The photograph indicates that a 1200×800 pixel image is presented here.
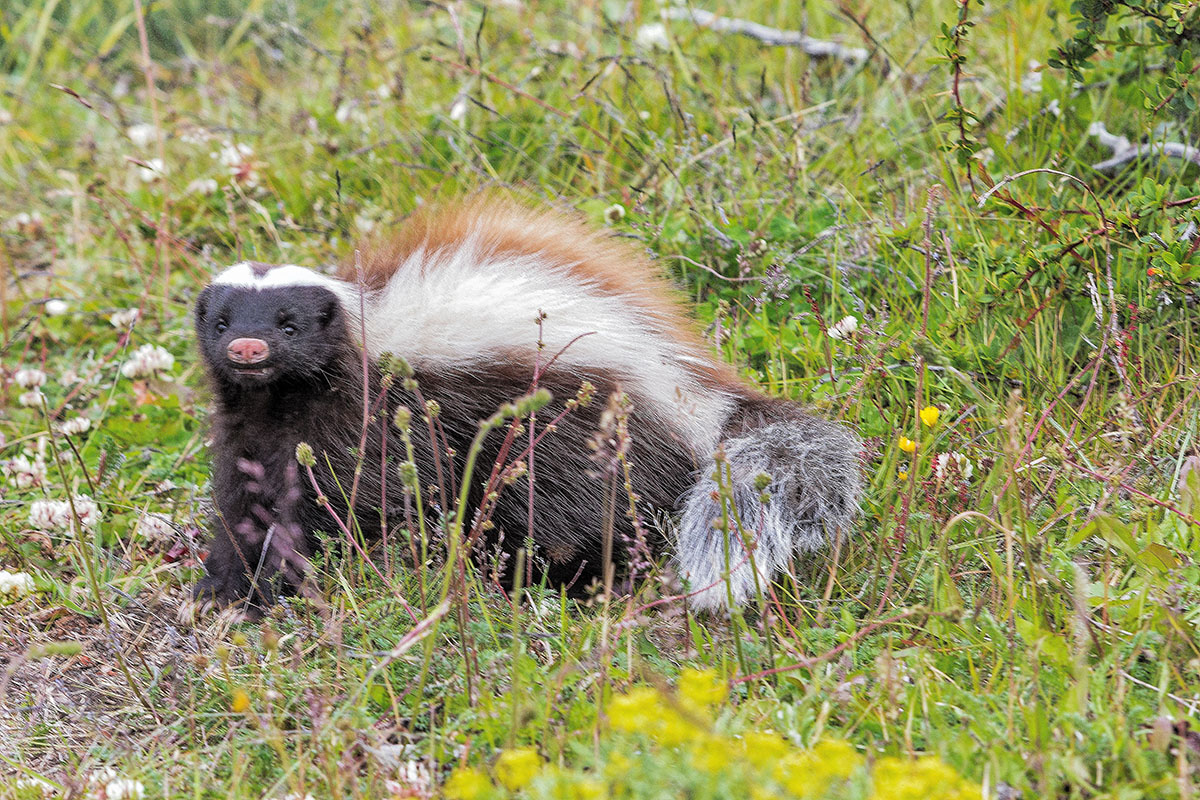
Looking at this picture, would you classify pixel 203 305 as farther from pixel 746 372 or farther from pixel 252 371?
pixel 746 372

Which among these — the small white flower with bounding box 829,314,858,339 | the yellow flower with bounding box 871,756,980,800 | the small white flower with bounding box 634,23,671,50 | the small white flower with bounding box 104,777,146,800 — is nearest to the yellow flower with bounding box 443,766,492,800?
the yellow flower with bounding box 871,756,980,800

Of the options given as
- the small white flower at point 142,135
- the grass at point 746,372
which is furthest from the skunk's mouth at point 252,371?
the small white flower at point 142,135

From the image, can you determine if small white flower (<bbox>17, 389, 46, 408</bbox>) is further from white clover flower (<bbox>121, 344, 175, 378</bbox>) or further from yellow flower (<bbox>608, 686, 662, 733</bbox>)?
yellow flower (<bbox>608, 686, 662, 733</bbox>)

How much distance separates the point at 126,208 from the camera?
5426mm

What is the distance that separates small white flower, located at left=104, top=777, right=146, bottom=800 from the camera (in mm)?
2373

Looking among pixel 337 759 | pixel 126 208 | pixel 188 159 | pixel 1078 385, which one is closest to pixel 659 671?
pixel 337 759

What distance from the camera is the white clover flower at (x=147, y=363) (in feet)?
14.6

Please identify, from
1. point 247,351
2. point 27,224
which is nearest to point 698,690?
point 247,351

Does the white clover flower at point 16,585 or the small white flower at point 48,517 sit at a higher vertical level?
the small white flower at point 48,517

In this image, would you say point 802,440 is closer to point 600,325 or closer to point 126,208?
point 600,325

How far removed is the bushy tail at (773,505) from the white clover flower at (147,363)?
2.17 meters

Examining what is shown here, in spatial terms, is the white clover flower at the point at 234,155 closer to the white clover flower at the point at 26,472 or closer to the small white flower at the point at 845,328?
the white clover flower at the point at 26,472

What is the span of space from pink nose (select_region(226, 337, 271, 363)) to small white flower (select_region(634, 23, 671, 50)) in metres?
2.91

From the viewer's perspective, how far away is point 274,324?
11.5 feet
